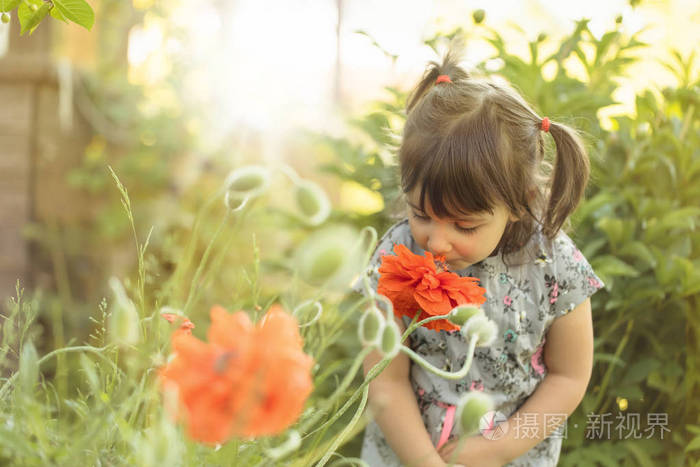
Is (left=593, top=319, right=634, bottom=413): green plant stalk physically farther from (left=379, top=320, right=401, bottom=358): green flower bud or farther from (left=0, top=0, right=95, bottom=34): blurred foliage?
(left=0, top=0, right=95, bottom=34): blurred foliage

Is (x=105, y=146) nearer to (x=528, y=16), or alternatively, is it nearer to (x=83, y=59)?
(x=83, y=59)

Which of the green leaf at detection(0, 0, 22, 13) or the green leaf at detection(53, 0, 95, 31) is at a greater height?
the green leaf at detection(0, 0, 22, 13)

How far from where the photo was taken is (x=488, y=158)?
2.81 ft

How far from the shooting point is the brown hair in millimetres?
844

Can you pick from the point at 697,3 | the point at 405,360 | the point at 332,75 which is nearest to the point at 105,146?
the point at 332,75

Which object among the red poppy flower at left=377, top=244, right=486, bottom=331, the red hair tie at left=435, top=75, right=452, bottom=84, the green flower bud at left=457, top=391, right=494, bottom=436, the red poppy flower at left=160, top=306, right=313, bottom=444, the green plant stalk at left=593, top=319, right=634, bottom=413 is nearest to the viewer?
the red poppy flower at left=160, top=306, right=313, bottom=444

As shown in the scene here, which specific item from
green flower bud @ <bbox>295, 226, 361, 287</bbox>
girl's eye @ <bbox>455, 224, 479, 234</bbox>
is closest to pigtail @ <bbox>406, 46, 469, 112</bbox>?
girl's eye @ <bbox>455, 224, 479, 234</bbox>

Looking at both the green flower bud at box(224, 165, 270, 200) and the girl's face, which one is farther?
the girl's face

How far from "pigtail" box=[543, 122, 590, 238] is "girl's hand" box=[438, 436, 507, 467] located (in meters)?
0.35

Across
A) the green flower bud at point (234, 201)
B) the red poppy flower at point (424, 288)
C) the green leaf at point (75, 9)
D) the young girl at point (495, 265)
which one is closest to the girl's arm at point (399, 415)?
the young girl at point (495, 265)

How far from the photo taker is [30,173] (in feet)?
7.88

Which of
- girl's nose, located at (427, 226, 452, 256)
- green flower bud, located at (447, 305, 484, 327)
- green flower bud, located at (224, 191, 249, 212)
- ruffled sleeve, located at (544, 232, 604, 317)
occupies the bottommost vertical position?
ruffled sleeve, located at (544, 232, 604, 317)

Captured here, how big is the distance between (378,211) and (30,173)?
1610mm

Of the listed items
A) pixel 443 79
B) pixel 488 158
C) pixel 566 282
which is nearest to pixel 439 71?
pixel 443 79
